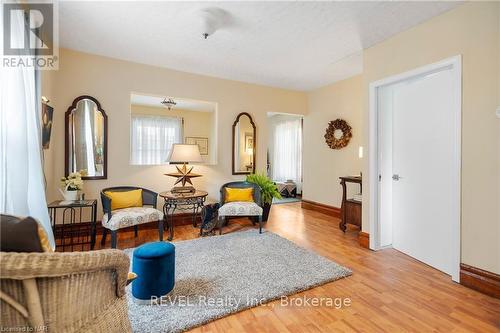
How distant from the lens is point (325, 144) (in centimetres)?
519

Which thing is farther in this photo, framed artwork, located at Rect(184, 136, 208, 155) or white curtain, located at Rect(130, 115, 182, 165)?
framed artwork, located at Rect(184, 136, 208, 155)

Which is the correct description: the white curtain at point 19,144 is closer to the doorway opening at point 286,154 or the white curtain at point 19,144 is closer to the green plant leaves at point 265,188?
the green plant leaves at point 265,188

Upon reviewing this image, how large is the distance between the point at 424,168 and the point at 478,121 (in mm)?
716

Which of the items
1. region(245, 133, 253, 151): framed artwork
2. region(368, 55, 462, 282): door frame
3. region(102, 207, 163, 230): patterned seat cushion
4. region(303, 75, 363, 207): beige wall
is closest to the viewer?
region(368, 55, 462, 282): door frame

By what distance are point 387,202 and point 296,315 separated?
2149 mm

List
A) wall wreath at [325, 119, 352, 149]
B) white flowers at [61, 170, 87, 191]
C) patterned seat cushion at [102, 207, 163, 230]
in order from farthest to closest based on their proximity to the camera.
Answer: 1. wall wreath at [325, 119, 352, 149]
2. white flowers at [61, 170, 87, 191]
3. patterned seat cushion at [102, 207, 163, 230]

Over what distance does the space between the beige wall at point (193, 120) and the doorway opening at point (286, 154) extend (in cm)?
191

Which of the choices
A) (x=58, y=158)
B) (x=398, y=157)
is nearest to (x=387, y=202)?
(x=398, y=157)

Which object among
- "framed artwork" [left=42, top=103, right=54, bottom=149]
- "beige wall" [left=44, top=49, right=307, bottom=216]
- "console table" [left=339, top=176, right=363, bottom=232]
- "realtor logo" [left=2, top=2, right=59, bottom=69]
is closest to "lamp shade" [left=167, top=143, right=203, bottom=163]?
"beige wall" [left=44, top=49, right=307, bottom=216]

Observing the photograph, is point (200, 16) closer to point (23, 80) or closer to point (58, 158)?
point (23, 80)

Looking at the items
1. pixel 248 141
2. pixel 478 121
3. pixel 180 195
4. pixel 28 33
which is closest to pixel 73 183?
pixel 180 195

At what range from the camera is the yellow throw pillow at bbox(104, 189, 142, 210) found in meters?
3.24

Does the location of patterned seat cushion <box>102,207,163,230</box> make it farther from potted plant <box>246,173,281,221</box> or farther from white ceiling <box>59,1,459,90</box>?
white ceiling <box>59,1,459,90</box>

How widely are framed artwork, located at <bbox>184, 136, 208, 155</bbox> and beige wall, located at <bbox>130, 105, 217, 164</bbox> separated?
92 mm
